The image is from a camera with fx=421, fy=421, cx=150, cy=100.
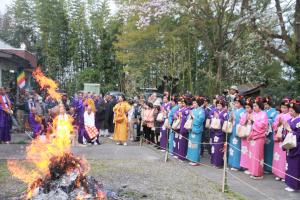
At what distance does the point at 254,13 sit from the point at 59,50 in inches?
840

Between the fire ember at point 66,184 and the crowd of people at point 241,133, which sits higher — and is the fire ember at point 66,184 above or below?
below

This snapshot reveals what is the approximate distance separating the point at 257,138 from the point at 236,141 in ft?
3.08

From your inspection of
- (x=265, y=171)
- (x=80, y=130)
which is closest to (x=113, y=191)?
(x=265, y=171)

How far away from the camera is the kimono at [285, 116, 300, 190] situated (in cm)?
830

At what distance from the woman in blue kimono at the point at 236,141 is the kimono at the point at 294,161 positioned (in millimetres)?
1954

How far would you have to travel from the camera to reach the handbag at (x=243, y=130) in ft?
32.4

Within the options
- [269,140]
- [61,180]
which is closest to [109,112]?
[269,140]

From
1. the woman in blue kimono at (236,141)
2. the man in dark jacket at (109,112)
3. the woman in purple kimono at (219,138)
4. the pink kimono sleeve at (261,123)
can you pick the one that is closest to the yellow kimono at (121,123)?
the man in dark jacket at (109,112)

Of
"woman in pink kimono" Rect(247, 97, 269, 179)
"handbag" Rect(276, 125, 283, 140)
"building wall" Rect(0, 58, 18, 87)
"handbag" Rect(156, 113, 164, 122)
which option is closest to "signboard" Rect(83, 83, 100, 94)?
"building wall" Rect(0, 58, 18, 87)

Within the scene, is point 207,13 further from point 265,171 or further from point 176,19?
point 265,171

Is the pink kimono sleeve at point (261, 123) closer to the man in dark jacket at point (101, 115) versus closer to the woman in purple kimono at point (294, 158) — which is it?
the woman in purple kimono at point (294, 158)

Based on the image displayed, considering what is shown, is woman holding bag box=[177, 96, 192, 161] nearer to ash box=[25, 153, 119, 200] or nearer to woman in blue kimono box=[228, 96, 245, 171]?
woman in blue kimono box=[228, 96, 245, 171]

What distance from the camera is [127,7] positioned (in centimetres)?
2262

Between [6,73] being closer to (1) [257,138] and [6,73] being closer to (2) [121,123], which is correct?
(2) [121,123]
